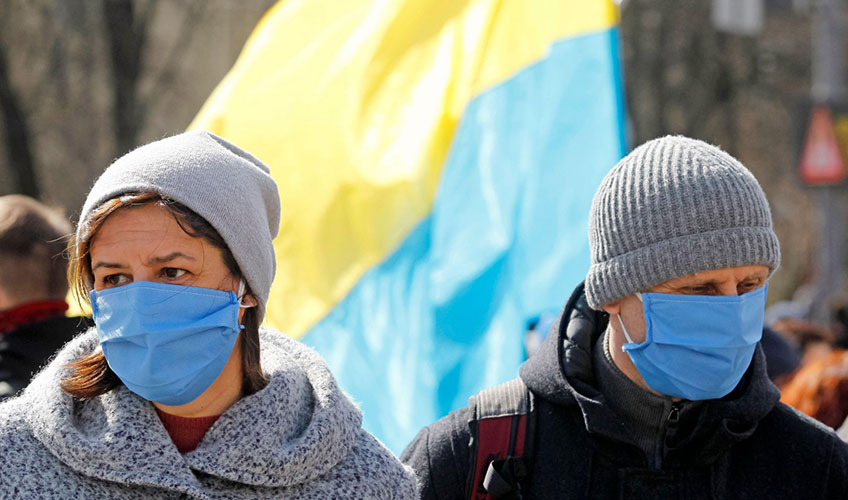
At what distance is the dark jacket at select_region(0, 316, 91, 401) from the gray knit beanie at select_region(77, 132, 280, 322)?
2.98ft

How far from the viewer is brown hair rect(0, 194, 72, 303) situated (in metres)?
3.06

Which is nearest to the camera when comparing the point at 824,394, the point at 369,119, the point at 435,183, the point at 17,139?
the point at 824,394

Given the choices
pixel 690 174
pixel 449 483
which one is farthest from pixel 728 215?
pixel 449 483

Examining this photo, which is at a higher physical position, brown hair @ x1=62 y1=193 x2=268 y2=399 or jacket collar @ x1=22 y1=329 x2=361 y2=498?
brown hair @ x1=62 y1=193 x2=268 y2=399

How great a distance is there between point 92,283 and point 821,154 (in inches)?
296

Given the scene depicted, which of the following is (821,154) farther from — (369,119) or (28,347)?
(28,347)

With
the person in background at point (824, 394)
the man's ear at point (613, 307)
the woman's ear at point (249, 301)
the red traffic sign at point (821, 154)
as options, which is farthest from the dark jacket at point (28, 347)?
the red traffic sign at point (821, 154)

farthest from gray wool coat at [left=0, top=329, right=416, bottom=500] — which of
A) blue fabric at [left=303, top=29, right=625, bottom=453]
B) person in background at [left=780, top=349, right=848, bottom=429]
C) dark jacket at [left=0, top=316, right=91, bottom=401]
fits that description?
person in background at [left=780, top=349, right=848, bottom=429]

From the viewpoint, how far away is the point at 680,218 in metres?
2.25

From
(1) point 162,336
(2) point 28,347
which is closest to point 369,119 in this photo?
(2) point 28,347

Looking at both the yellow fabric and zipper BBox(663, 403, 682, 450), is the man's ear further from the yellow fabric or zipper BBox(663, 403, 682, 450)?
the yellow fabric

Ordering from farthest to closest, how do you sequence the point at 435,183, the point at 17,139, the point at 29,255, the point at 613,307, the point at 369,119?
1. the point at 17,139
2. the point at 369,119
3. the point at 435,183
4. the point at 29,255
5. the point at 613,307

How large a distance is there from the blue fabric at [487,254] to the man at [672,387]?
3.08ft

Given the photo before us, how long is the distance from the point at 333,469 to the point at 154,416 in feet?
1.24
